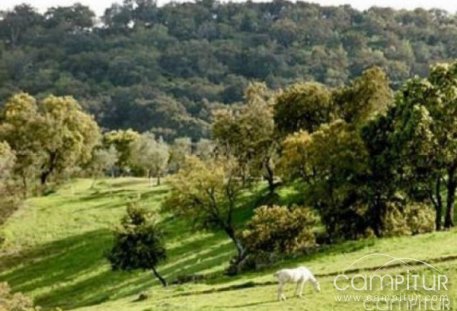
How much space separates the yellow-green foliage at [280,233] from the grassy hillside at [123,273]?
2959 millimetres

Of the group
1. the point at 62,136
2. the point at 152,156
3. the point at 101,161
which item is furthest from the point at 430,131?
the point at 101,161

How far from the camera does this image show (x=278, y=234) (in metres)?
49.9

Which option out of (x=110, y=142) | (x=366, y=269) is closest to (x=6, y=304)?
(x=366, y=269)

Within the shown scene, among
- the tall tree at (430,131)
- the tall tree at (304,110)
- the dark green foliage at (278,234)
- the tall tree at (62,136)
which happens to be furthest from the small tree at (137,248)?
the tall tree at (62,136)

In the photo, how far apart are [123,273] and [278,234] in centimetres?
1761

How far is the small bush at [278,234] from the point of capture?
4969 centimetres

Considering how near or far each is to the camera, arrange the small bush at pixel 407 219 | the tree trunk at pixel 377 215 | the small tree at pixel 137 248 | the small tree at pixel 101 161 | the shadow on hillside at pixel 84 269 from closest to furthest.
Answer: the small bush at pixel 407 219 < the tree trunk at pixel 377 215 < the small tree at pixel 137 248 < the shadow on hillside at pixel 84 269 < the small tree at pixel 101 161

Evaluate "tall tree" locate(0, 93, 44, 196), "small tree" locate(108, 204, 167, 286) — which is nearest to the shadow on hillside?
"small tree" locate(108, 204, 167, 286)

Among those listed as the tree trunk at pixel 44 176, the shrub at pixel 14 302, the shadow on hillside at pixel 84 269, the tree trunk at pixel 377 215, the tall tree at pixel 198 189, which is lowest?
the shadow on hillside at pixel 84 269

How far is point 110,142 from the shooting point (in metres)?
123

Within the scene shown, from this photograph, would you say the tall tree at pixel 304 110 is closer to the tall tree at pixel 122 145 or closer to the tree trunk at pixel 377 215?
the tree trunk at pixel 377 215

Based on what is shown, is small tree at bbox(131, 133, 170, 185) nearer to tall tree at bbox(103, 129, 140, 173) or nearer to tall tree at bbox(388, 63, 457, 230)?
tall tree at bbox(103, 129, 140, 173)

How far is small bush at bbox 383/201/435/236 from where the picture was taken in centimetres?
5031

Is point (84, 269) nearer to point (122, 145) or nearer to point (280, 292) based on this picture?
point (280, 292)
